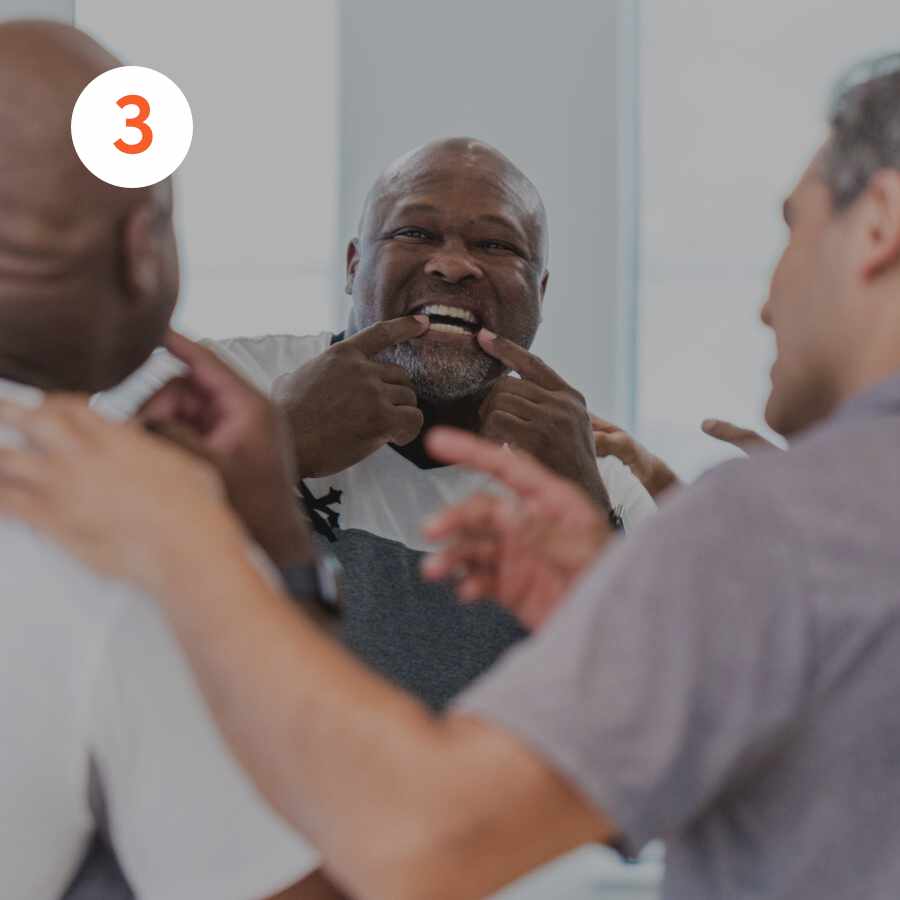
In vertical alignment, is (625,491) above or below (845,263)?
below

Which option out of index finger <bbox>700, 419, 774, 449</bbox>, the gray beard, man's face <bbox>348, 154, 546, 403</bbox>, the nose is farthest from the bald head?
index finger <bbox>700, 419, 774, 449</bbox>

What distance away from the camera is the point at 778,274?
94 centimetres

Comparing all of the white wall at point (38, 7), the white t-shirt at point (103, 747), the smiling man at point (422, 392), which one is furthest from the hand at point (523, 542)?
the white wall at point (38, 7)

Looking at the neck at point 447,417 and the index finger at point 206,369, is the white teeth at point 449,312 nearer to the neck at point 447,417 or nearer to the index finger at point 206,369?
the neck at point 447,417

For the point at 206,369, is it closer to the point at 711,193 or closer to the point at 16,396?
the point at 16,396

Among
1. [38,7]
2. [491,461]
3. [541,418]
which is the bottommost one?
[541,418]

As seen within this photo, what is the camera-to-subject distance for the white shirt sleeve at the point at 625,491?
194 centimetres

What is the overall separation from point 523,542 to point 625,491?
1040mm

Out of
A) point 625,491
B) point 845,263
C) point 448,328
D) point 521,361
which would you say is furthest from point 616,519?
point 845,263

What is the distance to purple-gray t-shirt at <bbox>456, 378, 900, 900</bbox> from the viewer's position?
642 mm

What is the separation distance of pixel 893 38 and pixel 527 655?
272cm

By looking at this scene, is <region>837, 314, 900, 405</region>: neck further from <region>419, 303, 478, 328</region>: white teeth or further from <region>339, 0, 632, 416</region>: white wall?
<region>339, 0, 632, 416</region>: white wall

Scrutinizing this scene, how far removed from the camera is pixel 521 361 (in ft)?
6.19

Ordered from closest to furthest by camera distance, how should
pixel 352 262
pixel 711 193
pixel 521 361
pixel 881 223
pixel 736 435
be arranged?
pixel 881 223
pixel 736 435
pixel 521 361
pixel 352 262
pixel 711 193
